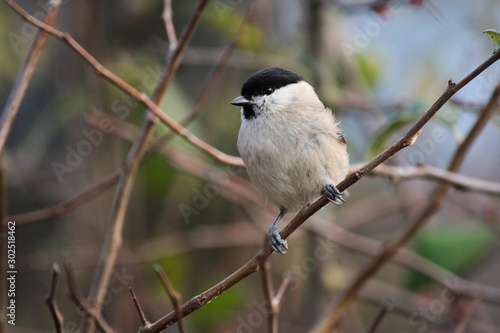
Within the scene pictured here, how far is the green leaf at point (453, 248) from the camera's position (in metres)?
2.57

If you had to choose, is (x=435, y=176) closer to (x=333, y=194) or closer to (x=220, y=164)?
(x=333, y=194)

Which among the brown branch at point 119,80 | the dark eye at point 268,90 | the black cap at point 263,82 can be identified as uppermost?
the black cap at point 263,82

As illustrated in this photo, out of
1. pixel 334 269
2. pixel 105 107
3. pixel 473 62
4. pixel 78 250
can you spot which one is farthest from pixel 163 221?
pixel 473 62

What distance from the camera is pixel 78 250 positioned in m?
2.90

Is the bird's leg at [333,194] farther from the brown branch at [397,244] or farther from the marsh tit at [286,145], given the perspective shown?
the brown branch at [397,244]

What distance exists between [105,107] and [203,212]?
0.86 metres

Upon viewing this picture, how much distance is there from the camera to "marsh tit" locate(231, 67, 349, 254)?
6.17 ft

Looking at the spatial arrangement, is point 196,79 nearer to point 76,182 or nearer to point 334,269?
point 76,182

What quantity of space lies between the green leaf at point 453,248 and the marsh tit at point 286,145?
85 cm

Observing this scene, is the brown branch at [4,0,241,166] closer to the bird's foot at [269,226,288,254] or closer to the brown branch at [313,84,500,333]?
the bird's foot at [269,226,288,254]

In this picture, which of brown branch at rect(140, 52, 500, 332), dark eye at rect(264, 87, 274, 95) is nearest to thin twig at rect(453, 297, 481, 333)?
brown branch at rect(140, 52, 500, 332)

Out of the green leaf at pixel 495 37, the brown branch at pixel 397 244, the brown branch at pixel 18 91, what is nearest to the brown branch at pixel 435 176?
the brown branch at pixel 397 244

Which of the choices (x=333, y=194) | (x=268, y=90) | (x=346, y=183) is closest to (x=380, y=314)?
(x=346, y=183)

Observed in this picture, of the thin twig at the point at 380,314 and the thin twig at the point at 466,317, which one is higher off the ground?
the thin twig at the point at 466,317
